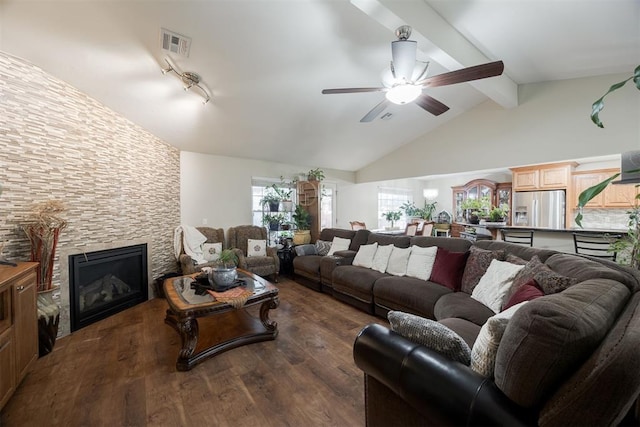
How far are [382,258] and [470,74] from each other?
7.47ft

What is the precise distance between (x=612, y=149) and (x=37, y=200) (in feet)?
21.2

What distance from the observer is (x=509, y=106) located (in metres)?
4.01

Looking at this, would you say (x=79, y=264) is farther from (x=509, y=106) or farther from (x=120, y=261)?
(x=509, y=106)

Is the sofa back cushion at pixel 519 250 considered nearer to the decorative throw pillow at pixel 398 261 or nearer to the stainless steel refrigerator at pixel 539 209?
the decorative throw pillow at pixel 398 261

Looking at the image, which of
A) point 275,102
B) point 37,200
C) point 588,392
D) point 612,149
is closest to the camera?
point 588,392

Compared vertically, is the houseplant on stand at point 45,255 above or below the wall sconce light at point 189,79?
below

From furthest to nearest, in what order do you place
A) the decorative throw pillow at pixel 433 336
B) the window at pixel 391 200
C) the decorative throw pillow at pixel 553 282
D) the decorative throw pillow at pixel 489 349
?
1. the window at pixel 391 200
2. the decorative throw pillow at pixel 553 282
3. the decorative throw pillow at pixel 433 336
4. the decorative throw pillow at pixel 489 349

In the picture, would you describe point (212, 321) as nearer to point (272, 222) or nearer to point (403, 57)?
point (272, 222)

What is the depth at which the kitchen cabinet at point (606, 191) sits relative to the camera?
4.70 m

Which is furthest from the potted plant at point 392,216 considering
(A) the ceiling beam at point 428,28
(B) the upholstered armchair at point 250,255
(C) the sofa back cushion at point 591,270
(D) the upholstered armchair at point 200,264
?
(C) the sofa back cushion at point 591,270

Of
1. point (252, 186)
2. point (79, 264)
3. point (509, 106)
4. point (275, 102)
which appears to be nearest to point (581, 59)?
point (509, 106)

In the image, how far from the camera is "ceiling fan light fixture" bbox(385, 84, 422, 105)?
2.31 metres

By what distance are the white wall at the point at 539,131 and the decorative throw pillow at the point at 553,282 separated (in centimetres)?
288

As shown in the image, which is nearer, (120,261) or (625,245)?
(625,245)
